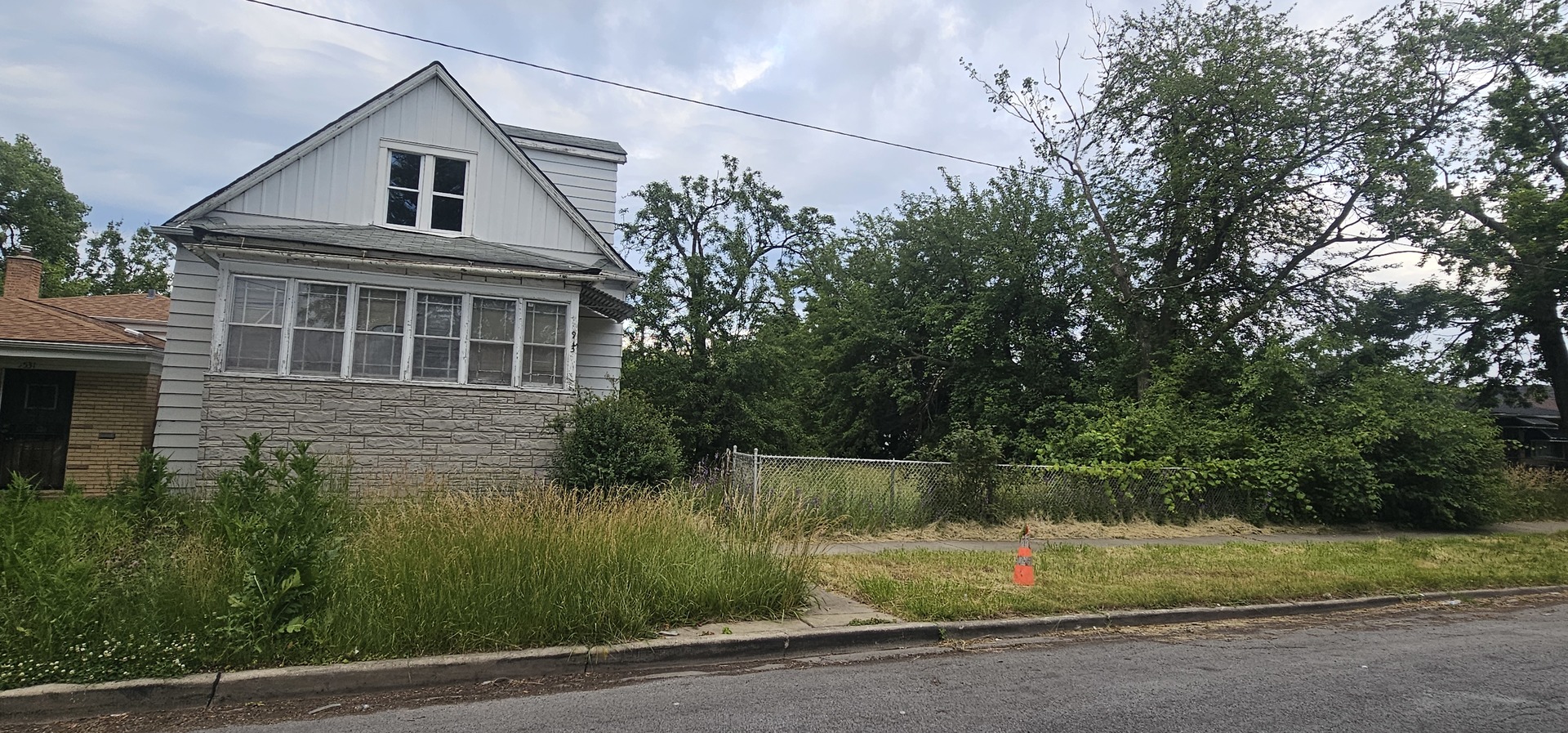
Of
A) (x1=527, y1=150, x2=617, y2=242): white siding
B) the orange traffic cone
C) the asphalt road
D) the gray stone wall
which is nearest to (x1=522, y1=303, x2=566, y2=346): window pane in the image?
the gray stone wall

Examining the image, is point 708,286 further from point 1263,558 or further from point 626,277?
point 1263,558

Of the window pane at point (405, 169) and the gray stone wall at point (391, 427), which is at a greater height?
the window pane at point (405, 169)

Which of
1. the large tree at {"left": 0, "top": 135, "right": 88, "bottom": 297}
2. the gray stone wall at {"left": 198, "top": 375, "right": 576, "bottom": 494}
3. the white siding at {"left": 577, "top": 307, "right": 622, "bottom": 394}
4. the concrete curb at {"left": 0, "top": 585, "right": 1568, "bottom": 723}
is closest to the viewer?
the concrete curb at {"left": 0, "top": 585, "right": 1568, "bottom": 723}

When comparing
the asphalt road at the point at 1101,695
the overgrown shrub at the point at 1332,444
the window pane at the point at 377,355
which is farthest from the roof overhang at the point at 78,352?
the overgrown shrub at the point at 1332,444

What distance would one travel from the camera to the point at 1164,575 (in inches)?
348

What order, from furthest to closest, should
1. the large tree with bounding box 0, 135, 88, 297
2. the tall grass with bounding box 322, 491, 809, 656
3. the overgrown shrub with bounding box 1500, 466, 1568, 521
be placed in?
the large tree with bounding box 0, 135, 88, 297, the overgrown shrub with bounding box 1500, 466, 1568, 521, the tall grass with bounding box 322, 491, 809, 656

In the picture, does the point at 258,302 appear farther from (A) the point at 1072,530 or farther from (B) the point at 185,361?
(A) the point at 1072,530

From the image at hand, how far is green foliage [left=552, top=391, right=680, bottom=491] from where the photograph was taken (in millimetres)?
11156

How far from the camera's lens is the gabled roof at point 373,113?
1195 centimetres

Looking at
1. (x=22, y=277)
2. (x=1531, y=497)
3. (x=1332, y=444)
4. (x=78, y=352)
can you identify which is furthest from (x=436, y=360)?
(x=1531, y=497)

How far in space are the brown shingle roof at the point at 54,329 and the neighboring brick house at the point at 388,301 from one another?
7.17 ft

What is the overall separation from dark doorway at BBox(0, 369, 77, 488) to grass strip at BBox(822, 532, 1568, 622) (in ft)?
43.5

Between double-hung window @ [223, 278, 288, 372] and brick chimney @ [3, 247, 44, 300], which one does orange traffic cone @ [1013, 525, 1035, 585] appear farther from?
brick chimney @ [3, 247, 44, 300]

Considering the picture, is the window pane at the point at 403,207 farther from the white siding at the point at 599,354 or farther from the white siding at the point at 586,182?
the white siding at the point at 586,182
